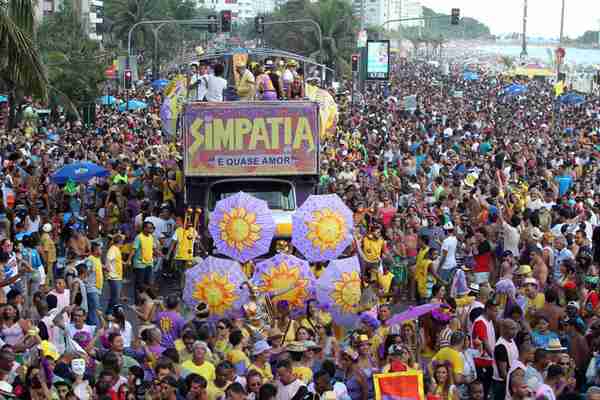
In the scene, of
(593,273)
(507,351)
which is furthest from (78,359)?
(593,273)

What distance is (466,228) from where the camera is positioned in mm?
18203

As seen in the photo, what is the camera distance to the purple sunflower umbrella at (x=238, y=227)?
47.8 ft

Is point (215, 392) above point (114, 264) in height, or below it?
above

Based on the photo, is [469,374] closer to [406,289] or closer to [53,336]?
[53,336]

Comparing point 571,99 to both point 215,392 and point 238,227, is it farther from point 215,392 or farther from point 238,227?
point 215,392

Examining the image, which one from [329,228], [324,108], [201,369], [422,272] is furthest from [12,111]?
[201,369]

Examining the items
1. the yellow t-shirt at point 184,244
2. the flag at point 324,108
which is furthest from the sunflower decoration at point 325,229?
the flag at point 324,108

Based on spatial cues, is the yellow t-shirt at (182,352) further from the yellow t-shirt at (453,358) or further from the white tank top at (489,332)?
the white tank top at (489,332)

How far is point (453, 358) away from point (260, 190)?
8.14m

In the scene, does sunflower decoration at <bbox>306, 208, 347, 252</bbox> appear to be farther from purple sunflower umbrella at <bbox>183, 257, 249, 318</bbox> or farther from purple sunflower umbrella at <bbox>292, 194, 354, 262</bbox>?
purple sunflower umbrella at <bbox>183, 257, 249, 318</bbox>

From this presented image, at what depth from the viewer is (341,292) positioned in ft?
43.6

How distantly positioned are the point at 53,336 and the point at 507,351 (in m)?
4.21

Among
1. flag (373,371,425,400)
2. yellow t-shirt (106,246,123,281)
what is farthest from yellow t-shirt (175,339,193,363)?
yellow t-shirt (106,246,123,281)

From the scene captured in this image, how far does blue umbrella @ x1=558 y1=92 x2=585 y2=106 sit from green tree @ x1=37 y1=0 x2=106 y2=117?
18.9 m
